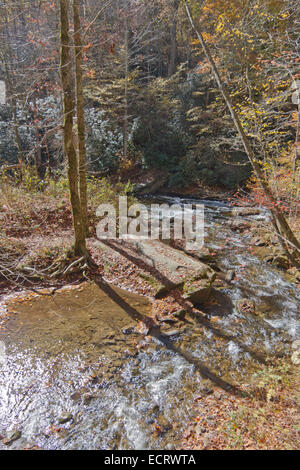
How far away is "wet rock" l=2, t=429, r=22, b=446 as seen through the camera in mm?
3000

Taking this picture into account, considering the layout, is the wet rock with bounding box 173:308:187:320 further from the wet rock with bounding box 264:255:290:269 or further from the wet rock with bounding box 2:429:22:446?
the wet rock with bounding box 264:255:290:269

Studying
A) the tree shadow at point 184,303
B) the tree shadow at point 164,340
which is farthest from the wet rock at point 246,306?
the tree shadow at point 164,340

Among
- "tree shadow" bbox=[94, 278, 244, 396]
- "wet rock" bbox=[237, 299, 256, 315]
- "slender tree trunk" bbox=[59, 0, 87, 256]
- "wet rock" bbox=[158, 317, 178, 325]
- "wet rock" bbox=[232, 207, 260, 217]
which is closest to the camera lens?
"tree shadow" bbox=[94, 278, 244, 396]

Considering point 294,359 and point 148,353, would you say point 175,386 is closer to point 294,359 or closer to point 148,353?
point 148,353

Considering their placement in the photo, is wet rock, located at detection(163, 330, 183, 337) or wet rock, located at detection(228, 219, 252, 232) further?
wet rock, located at detection(228, 219, 252, 232)

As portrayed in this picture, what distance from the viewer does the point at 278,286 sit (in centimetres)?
663

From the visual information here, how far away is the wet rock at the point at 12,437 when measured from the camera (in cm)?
300

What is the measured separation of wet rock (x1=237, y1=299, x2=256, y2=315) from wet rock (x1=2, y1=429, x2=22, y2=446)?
463 cm

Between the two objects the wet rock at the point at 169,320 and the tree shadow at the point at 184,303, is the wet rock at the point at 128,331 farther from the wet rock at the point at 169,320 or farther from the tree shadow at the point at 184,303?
the tree shadow at the point at 184,303

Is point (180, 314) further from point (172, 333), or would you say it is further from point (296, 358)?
point (296, 358)

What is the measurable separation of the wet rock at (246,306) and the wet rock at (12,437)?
4627 mm

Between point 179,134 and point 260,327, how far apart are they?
51.1 feet

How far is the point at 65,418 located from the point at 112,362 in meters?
1.04

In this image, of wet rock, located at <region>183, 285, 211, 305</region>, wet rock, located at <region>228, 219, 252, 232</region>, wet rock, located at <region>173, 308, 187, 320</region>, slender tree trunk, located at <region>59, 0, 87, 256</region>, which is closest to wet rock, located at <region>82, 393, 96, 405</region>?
wet rock, located at <region>173, 308, 187, 320</region>
